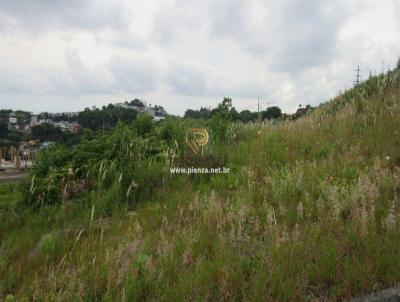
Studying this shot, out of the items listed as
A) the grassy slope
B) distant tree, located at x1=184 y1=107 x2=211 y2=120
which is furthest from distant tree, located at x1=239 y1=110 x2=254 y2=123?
the grassy slope

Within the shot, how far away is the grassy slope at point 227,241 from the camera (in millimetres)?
2564

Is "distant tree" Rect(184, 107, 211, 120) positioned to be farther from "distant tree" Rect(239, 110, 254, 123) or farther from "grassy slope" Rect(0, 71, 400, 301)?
"grassy slope" Rect(0, 71, 400, 301)

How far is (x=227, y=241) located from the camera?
314 centimetres

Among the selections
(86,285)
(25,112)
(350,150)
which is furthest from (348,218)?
(25,112)

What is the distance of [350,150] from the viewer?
6.13m

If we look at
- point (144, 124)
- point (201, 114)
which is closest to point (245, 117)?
point (201, 114)

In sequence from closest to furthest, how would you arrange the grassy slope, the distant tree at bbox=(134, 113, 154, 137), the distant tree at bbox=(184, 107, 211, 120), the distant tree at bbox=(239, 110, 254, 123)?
the grassy slope < the distant tree at bbox=(134, 113, 154, 137) < the distant tree at bbox=(184, 107, 211, 120) < the distant tree at bbox=(239, 110, 254, 123)

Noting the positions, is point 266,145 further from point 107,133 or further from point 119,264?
point 119,264

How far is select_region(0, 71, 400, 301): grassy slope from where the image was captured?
2.56 metres

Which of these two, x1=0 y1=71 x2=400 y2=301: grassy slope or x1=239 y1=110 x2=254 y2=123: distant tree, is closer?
x1=0 y1=71 x2=400 y2=301: grassy slope

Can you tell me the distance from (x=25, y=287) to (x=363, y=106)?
27.8 feet

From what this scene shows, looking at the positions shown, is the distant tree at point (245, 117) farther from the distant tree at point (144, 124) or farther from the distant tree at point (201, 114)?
the distant tree at point (144, 124)

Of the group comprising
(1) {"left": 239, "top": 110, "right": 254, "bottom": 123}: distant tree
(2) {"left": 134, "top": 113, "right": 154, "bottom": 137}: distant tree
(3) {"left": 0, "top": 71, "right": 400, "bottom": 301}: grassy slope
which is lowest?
(3) {"left": 0, "top": 71, "right": 400, "bottom": 301}: grassy slope

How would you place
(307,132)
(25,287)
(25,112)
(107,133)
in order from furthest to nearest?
1. (25,112)
2. (307,132)
3. (107,133)
4. (25,287)
